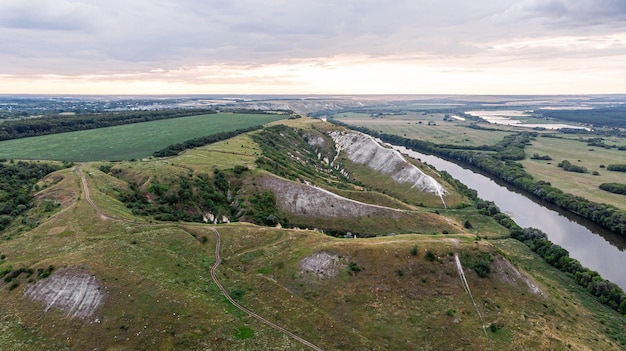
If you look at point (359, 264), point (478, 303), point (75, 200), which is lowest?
point (478, 303)

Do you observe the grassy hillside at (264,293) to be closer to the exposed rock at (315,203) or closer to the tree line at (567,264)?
the tree line at (567,264)

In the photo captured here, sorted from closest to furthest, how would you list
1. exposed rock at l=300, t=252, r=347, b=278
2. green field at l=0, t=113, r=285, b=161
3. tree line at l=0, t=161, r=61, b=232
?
exposed rock at l=300, t=252, r=347, b=278 → tree line at l=0, t=161, r=61, b=232 → green field at l=0, t=113, r=285, b=161

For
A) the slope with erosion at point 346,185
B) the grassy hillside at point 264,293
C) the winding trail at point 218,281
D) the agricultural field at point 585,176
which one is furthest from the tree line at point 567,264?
the winding trail at point 218,281

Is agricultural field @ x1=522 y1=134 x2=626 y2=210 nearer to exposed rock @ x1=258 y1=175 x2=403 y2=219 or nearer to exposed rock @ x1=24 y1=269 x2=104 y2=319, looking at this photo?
exposed rock @ x1=258 y1=175 x2=403 y2=219

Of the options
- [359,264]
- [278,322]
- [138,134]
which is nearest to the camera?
[278,322]

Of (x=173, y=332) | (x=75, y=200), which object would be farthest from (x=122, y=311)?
(x=75, y=200)

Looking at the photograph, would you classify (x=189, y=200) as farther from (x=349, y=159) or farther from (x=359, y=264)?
(x=349, y=159)

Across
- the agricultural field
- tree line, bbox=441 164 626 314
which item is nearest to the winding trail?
tree line, bbox=441 164 626 314

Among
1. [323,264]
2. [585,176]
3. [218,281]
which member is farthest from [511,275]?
[585,176]
